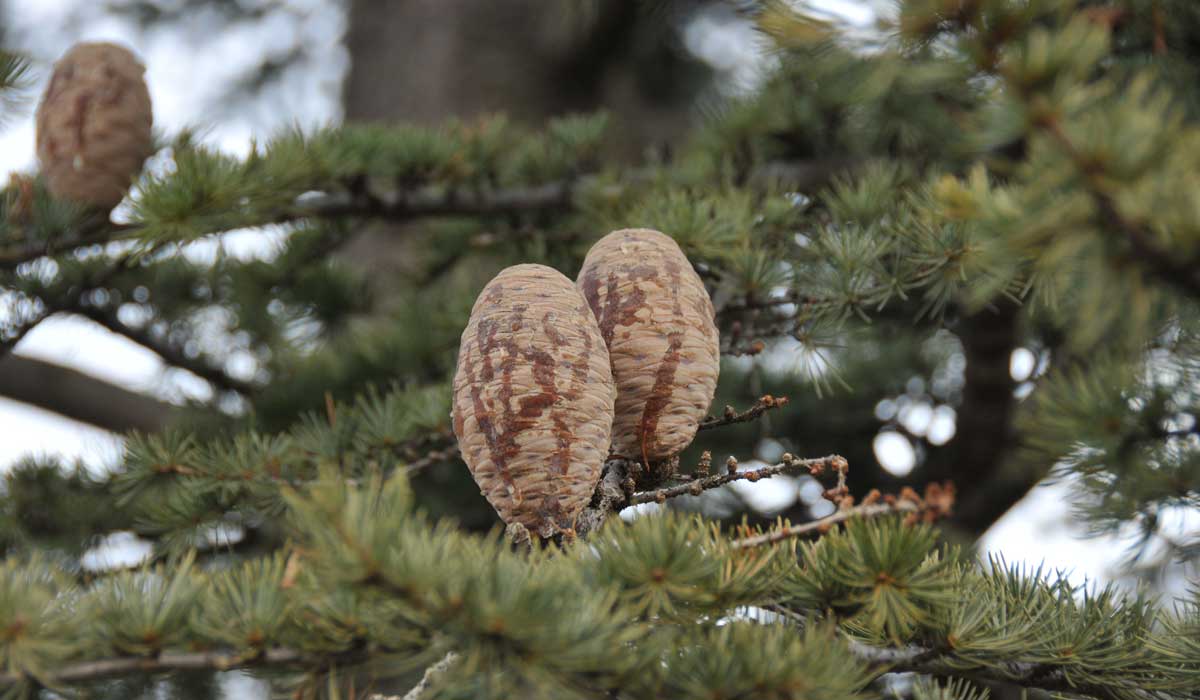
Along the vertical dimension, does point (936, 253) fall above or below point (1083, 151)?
below

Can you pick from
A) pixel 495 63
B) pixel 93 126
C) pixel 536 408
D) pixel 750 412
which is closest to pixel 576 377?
pixel 536 408

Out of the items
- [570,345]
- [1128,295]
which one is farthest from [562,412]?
[1128,295]

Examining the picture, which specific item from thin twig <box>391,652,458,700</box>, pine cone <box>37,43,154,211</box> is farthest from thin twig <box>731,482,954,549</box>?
pine cone <box>37,43,154,211</box>

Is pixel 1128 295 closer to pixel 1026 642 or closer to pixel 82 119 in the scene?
pixel 1026 642

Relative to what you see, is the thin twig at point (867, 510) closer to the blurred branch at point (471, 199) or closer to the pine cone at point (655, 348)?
the pine cone at point (655, 348)

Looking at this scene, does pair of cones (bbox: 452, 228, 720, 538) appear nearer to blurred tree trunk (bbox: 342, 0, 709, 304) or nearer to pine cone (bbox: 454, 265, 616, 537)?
pine cone (bbox: 454, 265, 616, 537)

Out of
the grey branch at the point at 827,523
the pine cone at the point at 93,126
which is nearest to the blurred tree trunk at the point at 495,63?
the pine cone at the point at 93,126

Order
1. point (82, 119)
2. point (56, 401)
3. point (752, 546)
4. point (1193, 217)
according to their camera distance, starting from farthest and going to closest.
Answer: point (56, 401) < point (82, 119) < point (752, 546) < point (1193, 217)
